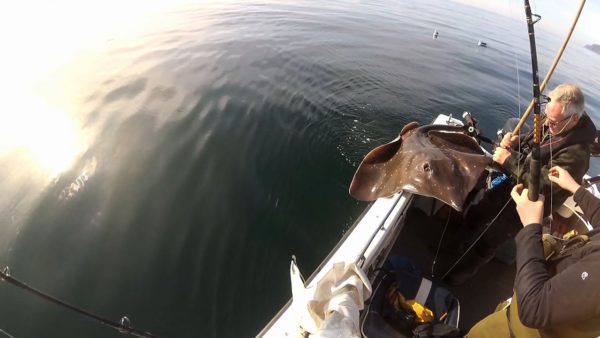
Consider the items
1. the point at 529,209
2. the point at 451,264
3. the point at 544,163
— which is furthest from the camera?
the point at 451,264

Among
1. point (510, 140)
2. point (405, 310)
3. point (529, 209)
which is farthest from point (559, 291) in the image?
point (510, 140)

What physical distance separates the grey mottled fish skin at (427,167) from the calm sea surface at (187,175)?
0.95m

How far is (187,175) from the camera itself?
534cm

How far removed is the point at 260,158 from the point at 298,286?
384 cm

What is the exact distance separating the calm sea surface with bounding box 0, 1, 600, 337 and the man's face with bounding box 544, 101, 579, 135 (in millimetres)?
2730

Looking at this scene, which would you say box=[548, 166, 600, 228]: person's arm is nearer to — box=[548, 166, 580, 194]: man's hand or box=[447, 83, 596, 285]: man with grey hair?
box=[548, 166, 580, 194]: man's hand

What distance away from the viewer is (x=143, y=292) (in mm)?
3609

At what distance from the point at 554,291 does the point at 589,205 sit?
3.85 ft

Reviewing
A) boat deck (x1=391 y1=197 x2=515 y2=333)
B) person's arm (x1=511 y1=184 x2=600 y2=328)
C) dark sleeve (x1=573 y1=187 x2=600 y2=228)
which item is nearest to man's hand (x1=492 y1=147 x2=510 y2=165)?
dark sleeve (x1=573 y1=187 x2=600 y2=228)

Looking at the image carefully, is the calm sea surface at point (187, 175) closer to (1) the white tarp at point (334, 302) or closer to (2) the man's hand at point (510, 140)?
(1) the white tarp at point (334, 302)

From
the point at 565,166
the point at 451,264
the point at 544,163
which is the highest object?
the point at 565,166

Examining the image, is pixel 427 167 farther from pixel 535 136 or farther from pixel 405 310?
pixel 405 310

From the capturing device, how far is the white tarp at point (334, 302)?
76.4 inches

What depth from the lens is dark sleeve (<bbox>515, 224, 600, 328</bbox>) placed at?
1568 millimetres
